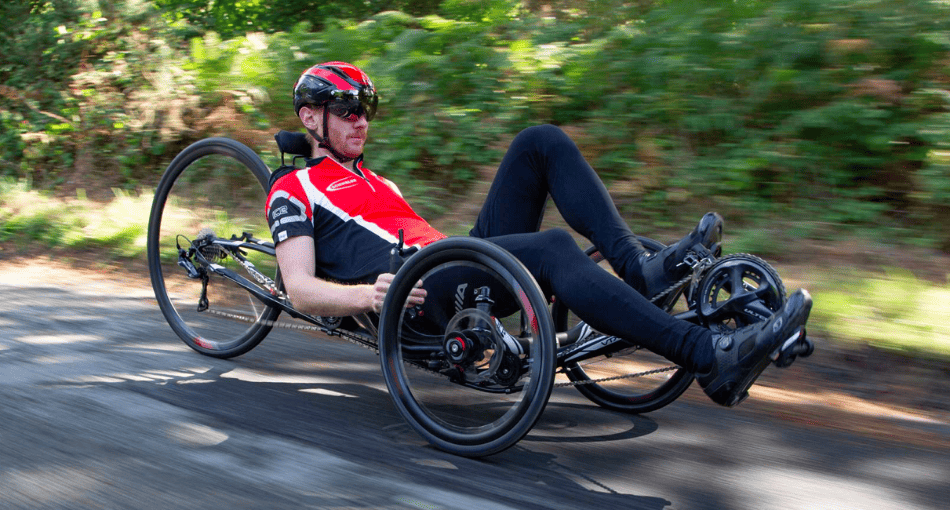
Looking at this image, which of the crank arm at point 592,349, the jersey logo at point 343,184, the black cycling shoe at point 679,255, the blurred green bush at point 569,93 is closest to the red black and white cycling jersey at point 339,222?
the jersey logo at point 343,184

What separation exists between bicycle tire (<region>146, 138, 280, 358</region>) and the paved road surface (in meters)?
0.24

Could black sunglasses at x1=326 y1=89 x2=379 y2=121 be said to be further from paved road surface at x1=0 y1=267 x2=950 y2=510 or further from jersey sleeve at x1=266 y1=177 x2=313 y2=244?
paved road surface at x1=0 y1=267 x2=950 y2=510

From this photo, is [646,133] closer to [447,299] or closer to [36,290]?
[447,299]

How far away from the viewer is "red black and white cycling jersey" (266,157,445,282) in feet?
10.5

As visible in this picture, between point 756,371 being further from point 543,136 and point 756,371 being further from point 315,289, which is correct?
point 315,289

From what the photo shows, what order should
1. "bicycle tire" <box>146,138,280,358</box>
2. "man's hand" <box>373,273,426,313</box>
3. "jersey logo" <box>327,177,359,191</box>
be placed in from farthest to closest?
"bicycle tire" <box>146,138,280,358</box> < "jersey logo" <box>327,177,359,191</box> < "man's hand" <box>373,273,426,313</box>

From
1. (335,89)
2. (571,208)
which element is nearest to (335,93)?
(335,89)

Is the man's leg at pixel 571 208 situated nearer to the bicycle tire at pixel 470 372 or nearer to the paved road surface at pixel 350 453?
the bicycle tire at pixel 470 372

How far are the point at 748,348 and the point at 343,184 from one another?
174 cm

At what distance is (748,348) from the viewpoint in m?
2.37

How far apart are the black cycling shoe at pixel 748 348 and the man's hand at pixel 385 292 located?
36.9 inches

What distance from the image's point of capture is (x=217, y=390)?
342 centimetres

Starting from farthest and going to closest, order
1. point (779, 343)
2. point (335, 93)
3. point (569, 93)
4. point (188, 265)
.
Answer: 1. point (569, 93)
2. point (188, 265)
3. point (335, 93)
4. point (779, 343)

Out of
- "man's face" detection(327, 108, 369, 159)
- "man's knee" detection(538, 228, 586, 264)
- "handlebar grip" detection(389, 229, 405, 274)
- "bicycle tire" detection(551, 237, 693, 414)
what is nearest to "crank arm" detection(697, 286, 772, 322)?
"bicycle tire" detection(551, 237, 693, 414)
